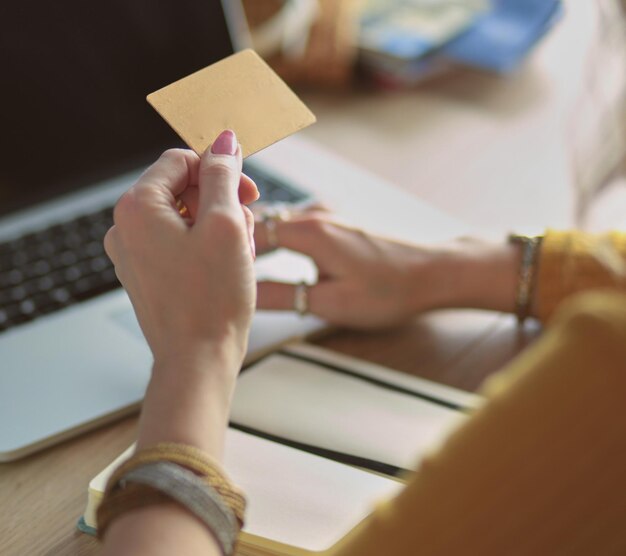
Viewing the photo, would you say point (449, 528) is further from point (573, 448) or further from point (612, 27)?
point (612, 27)

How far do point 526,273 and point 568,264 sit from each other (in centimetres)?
4

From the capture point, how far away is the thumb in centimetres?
46

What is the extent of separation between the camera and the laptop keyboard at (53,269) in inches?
28.9

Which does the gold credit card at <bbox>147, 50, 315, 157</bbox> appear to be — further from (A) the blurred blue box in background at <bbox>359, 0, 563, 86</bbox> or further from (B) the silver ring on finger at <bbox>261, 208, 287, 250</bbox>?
(A) the blurred blue box in background at <bbox>359, 0, 563, 86</bbox>

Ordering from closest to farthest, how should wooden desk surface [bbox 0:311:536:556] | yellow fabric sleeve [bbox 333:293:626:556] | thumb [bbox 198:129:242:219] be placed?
1. yellow fabric sleeve [bbox 333:293:626:556]
2. thumb [bbox 198:129:242:219]
3. wooden desk surface [bbox 0:311:536:556]

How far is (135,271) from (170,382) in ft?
0.25

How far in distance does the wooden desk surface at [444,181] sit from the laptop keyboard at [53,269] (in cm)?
16

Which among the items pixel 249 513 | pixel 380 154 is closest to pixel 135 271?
pixel 249 513

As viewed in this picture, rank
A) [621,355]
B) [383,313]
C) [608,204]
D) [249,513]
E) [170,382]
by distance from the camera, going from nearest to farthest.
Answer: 1. [621,355]
2. [170,382]
3. [249,513]
4. [383,313]
5. [608,204]

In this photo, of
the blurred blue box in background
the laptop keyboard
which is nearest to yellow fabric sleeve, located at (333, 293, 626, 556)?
the laptop keyboard

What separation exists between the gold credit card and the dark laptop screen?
0.26 metres

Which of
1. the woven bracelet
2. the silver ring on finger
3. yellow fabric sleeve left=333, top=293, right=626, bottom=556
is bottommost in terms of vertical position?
the woven bracelet

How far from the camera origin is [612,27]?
91cm

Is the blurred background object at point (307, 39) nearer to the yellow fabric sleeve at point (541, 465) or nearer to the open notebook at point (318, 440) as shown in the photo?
the open notebook at point (318, 440)
